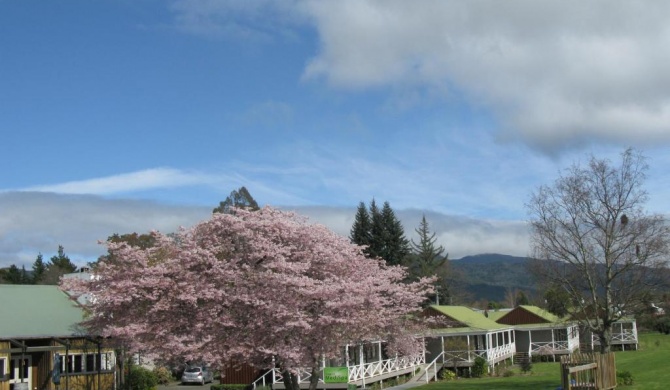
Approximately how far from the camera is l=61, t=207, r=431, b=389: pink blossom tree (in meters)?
22.4

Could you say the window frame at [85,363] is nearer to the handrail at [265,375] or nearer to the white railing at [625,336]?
the handrail at [265,375]

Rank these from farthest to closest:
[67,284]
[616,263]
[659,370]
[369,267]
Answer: [659,370]
[616,263]
[369,267]
[67,284]

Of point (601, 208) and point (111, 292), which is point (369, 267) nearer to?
point (111, 292)

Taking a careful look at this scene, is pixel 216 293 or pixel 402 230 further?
pixel 402 230

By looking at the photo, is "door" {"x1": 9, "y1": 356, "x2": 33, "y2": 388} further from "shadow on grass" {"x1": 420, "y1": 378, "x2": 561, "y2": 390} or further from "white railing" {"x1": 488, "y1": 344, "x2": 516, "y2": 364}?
"white railing" {"x1": 488, "y1": 344, "x2": 516, "y2": 364}

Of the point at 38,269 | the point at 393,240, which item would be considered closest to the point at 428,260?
the point at 393,240

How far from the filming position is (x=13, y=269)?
292ft

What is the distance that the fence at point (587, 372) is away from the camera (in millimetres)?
26459

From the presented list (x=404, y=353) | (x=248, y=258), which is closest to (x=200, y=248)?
(x=248, y=258)

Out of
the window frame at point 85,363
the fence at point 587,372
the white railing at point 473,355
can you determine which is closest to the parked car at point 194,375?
the window frame at point 85,363

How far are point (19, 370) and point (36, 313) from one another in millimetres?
2715

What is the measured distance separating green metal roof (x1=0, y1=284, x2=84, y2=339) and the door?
1432 millimetres

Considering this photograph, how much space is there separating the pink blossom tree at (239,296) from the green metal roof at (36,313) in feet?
21.1

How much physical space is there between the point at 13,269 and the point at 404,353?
76258mm
